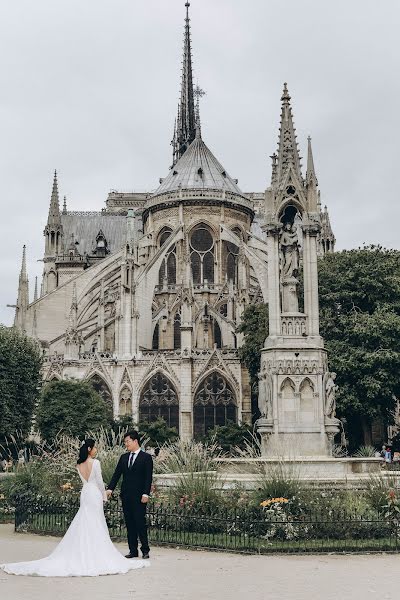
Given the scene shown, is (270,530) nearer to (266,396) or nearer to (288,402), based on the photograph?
(288,402)

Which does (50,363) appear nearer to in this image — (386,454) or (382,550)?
(386,454)

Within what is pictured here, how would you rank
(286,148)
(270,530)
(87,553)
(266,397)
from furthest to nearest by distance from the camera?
(286,148) < (266,397) < (270,530) < (87,553)

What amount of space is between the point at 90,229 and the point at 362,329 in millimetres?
56944

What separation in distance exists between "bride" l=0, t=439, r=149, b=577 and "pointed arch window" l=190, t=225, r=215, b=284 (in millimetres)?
55129

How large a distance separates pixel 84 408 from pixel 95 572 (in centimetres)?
3492

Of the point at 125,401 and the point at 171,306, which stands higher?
the point at 171,306

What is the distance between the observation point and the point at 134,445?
37.4 ft

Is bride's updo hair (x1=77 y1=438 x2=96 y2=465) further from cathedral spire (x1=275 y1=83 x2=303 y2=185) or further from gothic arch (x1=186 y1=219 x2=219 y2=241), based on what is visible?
gothic arch (x1=186 y1=219 x2=219 y2=241)

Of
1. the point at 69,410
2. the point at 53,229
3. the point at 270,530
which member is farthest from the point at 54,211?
the point at 270,530

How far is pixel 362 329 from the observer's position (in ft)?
118

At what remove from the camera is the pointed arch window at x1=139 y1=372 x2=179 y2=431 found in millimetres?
53125

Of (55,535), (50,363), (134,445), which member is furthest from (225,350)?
(134,445)

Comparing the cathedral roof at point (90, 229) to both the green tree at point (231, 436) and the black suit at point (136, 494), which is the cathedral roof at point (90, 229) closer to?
the green tree at point (231, 436)

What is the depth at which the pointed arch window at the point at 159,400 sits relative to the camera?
174 feet
